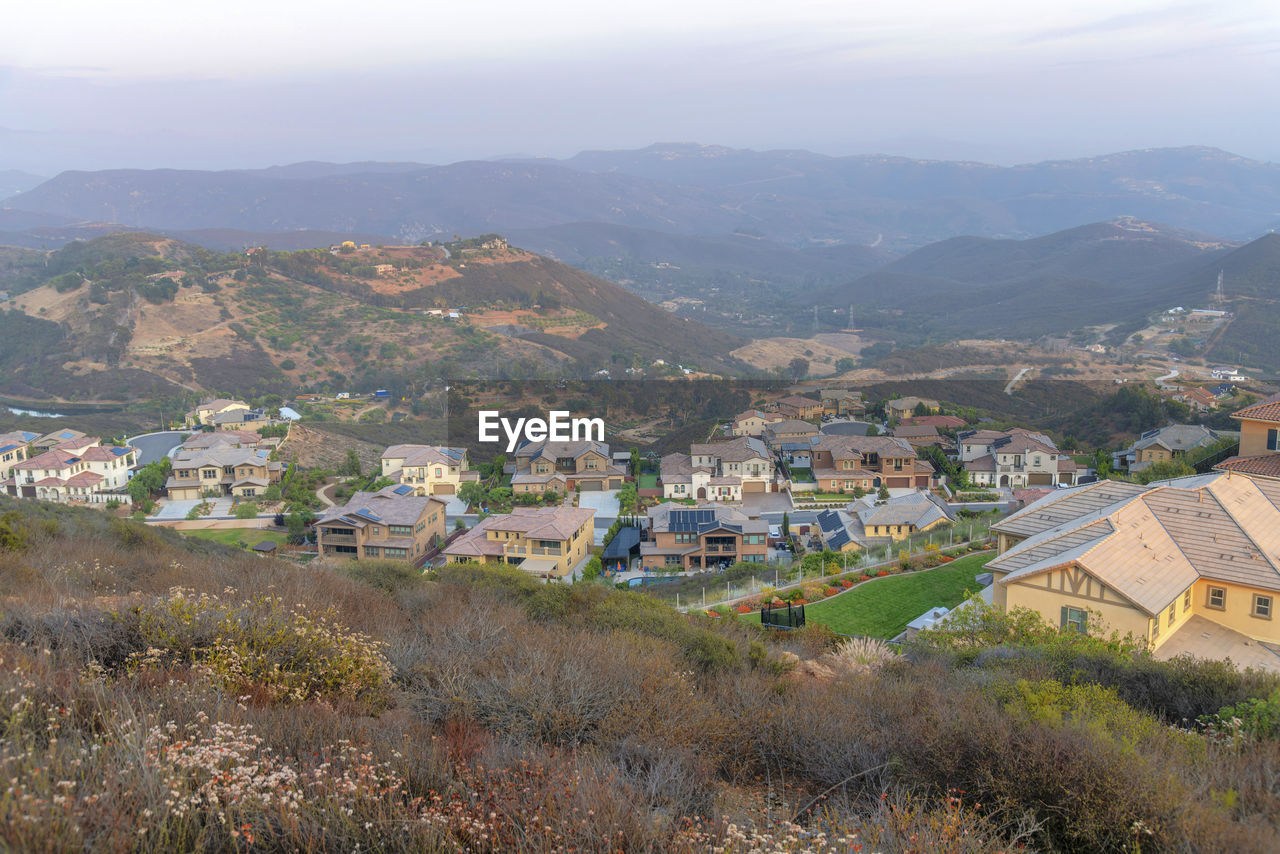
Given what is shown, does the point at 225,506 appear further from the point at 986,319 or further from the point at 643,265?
the point at 643,265

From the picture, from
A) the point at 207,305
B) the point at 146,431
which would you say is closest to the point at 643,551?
the point at 146,431

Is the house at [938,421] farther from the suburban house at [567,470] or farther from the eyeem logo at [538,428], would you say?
the eyeem logo at [538,428]

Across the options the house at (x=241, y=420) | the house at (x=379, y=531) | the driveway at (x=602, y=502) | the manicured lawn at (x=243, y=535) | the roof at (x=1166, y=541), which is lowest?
the manicured lawn at (x=243, y=535)

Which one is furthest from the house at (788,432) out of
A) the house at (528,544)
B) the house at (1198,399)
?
the house at (1198,399)

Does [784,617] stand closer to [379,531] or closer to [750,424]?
[379,531]

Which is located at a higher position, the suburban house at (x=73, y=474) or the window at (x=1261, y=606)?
the window at (x=1261, y=606)

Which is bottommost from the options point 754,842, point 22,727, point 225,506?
point 225,506

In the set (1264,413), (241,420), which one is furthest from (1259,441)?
(241,420)
